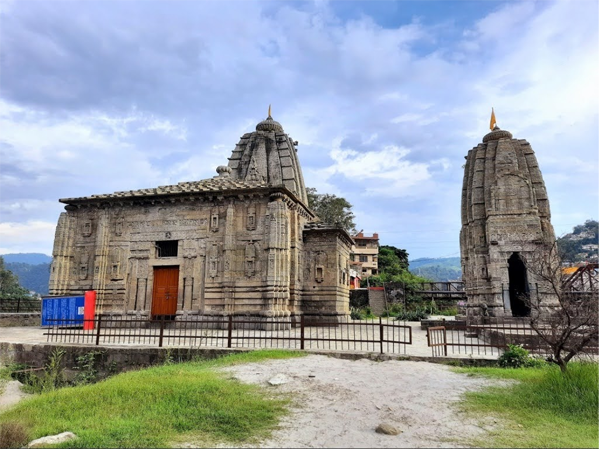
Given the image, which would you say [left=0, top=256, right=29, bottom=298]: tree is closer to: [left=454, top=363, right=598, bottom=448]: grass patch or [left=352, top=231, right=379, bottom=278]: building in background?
[left=352, top=231, right=379, bottom=278]: building in background

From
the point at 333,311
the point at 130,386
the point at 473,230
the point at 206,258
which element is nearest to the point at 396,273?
the point at 473,230

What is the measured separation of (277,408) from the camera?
6.81m

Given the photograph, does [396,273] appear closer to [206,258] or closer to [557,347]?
[206,258]

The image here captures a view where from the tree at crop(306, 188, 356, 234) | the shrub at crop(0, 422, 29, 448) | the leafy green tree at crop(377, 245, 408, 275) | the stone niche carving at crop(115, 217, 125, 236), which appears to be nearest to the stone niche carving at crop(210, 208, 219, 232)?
the stone niche carving at crop(115, 217, 125, 236)

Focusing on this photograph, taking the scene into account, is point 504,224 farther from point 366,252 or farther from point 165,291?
point 366,252

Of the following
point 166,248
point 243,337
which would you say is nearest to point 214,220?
point 166,248

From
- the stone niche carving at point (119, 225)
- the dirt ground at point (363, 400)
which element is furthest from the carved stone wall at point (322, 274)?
the dirt ground at point (363, 400)

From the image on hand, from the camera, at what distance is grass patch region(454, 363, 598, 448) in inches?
209

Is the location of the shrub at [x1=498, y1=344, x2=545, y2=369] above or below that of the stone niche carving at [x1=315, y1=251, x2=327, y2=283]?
below

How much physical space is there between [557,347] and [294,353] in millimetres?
6301

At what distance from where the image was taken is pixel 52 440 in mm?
5371

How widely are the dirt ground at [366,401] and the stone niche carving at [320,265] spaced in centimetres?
1104

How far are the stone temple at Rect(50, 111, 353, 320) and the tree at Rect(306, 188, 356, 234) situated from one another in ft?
73.2

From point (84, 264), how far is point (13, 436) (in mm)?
16806
